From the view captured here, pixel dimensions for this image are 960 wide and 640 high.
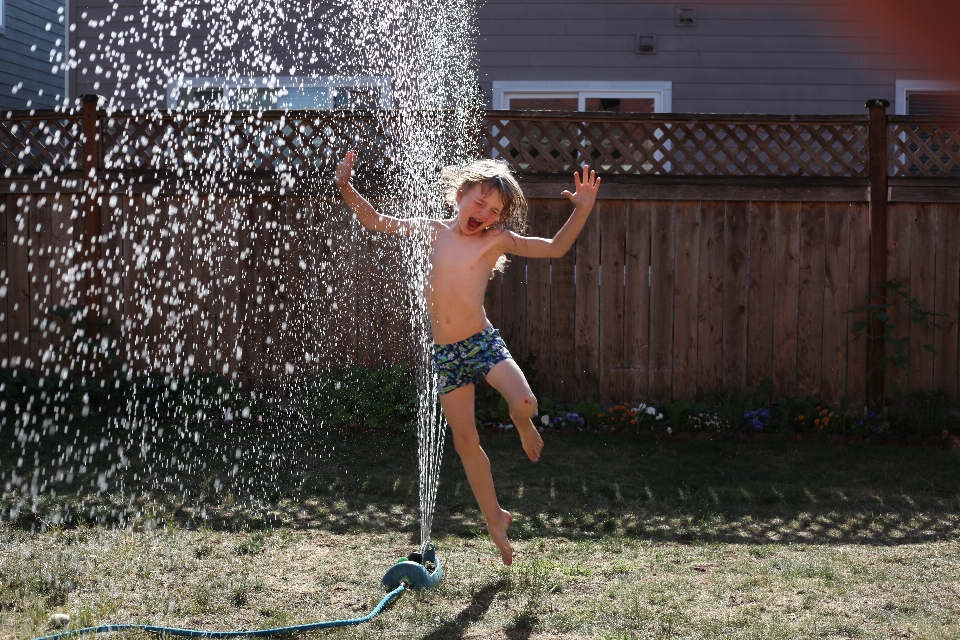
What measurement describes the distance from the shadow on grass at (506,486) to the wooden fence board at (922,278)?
770 millimetres

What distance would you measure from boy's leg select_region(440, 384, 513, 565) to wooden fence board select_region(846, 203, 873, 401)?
12.8 feet

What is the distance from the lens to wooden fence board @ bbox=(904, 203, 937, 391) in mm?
6316

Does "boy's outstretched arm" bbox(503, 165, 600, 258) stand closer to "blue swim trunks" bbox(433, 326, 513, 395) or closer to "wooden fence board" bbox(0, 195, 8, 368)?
"blue swim trunks" bbox(433, 326, 513, 395)

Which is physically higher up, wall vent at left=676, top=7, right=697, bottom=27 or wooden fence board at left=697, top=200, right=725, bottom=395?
wall vent at left=676, top=7, right=697, bottom=27

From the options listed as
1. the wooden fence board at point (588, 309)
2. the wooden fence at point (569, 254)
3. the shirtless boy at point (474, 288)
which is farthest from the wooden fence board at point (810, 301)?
the shirtless boy at point (474, 288)

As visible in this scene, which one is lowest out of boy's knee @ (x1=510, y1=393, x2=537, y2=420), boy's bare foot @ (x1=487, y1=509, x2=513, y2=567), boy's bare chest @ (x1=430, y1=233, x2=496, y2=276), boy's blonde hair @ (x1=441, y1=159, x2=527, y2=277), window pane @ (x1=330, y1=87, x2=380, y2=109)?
boy's bare foot @ (x1=487, y1=509, x2=513, y2=567)

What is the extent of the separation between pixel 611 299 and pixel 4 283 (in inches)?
175

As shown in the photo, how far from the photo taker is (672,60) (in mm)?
8531

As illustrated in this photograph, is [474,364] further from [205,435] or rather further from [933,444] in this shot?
[933,444]

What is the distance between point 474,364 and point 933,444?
3.87 m

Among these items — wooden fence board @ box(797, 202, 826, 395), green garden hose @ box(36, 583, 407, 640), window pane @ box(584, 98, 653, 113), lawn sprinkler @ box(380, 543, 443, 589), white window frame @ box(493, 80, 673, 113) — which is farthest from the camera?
window pane @ box(584, 98, 653, 113)

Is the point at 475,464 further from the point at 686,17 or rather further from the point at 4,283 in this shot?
the point at 686,17

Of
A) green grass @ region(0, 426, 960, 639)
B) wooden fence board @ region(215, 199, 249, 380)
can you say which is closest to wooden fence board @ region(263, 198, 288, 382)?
wooden fence board @ region(215, 199, 249, 380)

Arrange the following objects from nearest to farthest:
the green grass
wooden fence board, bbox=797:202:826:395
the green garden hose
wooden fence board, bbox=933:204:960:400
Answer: the green garden hose, the green grass, wooden fence board, bbox=933:204:960:400, wooden fence board, bbox=797:202:826:395
